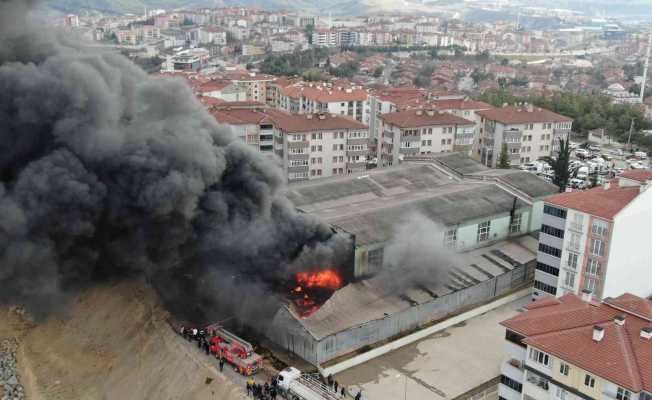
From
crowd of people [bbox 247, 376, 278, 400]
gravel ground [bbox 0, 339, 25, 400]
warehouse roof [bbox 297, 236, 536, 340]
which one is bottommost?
gravel ground [bbox 0, 339, 25, 400]

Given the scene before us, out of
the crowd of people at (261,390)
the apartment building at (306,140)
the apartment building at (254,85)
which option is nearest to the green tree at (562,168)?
the apartment building at (306,140)

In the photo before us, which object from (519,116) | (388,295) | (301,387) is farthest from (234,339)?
(519,116)

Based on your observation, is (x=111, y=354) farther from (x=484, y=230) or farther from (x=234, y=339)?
(x=484, y=230)

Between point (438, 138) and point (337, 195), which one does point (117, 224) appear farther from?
point (438, 138)

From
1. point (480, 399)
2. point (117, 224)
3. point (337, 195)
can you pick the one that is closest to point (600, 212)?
point (480, 399)

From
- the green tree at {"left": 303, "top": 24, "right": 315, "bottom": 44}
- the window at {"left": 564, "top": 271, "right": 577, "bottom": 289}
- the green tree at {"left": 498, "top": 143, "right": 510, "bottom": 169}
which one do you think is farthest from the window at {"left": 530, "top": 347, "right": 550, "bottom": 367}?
the green tree at {"left": 303, "top": 24, "right": 315, "bottom": 44}

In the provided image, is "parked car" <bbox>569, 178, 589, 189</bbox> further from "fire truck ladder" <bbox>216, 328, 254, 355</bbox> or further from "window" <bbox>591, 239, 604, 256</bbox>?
"fire truck ladder" <bbox>216, 328, 254, 355</bbox>
